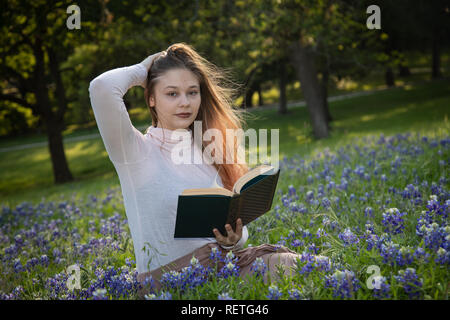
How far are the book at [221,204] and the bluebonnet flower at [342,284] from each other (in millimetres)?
588

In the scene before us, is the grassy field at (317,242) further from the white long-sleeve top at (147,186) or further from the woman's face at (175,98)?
the woman's face at (175,98)

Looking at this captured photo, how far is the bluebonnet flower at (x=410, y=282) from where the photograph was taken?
1.94m

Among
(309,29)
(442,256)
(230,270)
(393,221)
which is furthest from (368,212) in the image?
(309,29)

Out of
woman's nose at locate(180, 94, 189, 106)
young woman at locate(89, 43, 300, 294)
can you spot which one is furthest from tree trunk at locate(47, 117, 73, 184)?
woman's nose at locate(180, 94, 189, 106)

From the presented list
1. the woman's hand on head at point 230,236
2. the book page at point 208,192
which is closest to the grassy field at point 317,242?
the woman's hand on head at point 230,236

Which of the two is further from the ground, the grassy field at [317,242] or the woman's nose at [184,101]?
the woman's nose at [184,101]

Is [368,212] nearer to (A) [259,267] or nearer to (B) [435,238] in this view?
(B) [435,238]

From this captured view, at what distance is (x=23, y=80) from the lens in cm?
1297

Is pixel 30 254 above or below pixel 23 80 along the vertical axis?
below

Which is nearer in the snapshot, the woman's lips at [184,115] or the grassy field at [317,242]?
the grassy field at [317,242]

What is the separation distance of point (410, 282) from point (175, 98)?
5.65 ft
